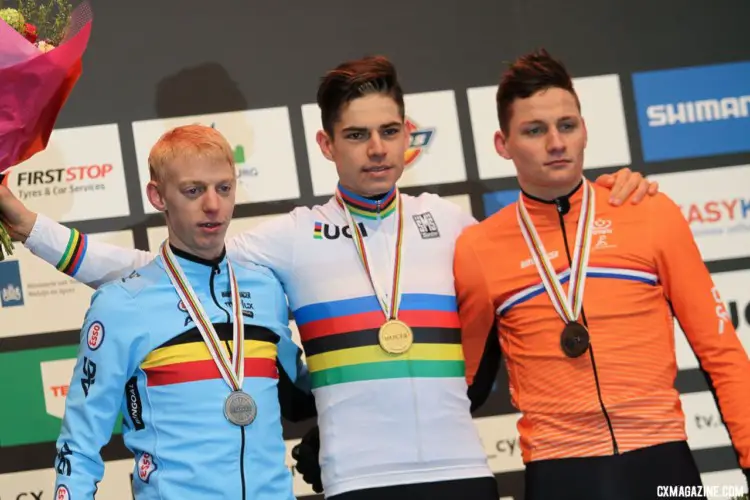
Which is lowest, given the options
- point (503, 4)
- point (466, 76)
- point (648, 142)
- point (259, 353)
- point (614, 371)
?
point (614, 371)

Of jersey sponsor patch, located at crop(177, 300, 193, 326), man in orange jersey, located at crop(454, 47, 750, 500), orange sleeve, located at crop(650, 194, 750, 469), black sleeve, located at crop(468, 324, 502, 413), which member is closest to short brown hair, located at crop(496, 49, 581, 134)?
man in orange jersey, located at crop(454, 47, 750, 500)

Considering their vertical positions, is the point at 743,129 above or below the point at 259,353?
above

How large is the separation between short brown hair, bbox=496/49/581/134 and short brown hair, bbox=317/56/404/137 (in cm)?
32

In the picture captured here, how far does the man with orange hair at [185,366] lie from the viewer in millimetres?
2615

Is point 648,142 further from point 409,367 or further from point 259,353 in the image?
point 259,353

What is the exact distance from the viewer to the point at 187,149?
110 inches

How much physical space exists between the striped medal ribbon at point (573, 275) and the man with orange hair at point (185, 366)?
78cm

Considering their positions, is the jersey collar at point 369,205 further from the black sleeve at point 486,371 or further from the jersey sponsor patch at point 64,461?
the jersey sponsor patch at point 64,461

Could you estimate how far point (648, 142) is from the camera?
13.8ft

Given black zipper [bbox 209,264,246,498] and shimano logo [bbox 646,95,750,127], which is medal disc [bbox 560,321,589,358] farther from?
shimano logo [bbox 646,95,750,127]

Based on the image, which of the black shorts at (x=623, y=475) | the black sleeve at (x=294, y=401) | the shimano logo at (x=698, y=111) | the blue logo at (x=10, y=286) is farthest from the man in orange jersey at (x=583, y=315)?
the blue logo at (x=10, y=286)

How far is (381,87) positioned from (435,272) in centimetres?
56

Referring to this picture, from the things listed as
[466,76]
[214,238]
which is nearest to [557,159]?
[214,238]

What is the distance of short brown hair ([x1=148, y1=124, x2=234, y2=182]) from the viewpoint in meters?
2.79
